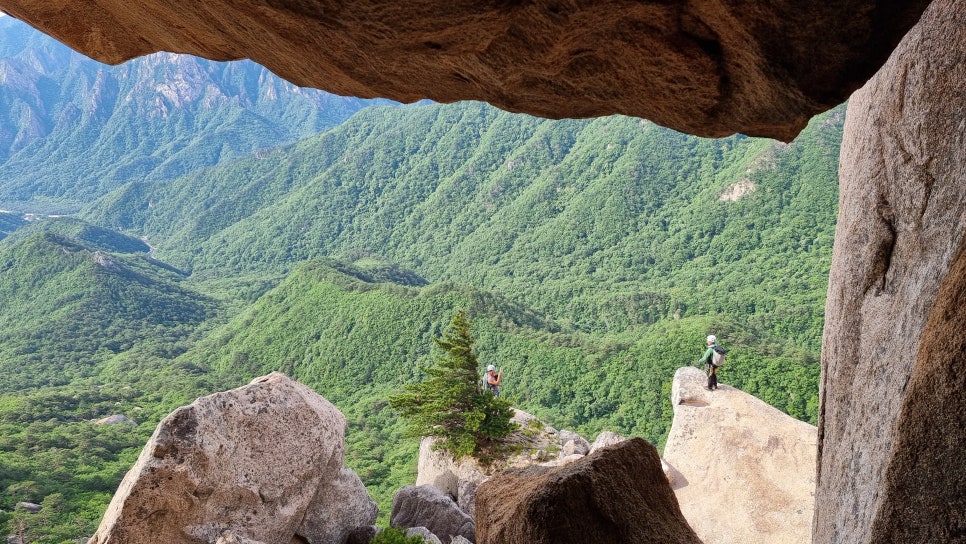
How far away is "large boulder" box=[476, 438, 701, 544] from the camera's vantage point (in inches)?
257

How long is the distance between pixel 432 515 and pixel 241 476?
5.36 metres

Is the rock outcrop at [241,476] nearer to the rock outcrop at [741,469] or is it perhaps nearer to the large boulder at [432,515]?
the large boulder at [432,515]

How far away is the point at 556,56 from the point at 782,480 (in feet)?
47.8

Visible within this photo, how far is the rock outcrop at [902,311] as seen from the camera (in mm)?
4031

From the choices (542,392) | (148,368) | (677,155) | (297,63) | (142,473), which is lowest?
(148,368)

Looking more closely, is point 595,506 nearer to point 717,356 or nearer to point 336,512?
point 336,512

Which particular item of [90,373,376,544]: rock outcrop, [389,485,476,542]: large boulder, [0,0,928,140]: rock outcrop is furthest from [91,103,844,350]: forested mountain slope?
[0,0,928,140]: rock outcrop

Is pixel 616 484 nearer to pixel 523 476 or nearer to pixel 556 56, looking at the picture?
pixel 523 476

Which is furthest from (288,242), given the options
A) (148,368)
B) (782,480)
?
(782,480)

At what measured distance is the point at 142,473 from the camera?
1043cm

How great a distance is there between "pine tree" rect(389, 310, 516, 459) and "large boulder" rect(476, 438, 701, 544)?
13.0m

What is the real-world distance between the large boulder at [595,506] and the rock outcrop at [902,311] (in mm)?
1595

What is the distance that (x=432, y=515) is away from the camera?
15.5 metres

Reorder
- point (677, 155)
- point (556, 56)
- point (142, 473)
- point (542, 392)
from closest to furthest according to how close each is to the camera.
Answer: point (556, 56) < point (142, 473) < point (542, 392) < point (677, 155)
